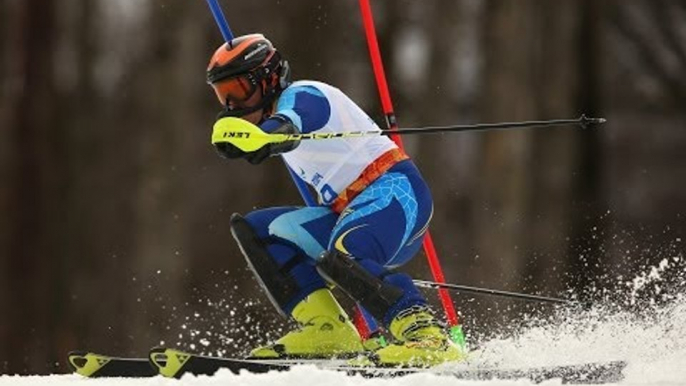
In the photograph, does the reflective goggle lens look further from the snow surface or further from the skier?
the snow surface

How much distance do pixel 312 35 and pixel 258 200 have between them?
5.67 feet

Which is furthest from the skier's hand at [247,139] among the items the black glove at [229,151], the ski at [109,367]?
the ski at [109,367]

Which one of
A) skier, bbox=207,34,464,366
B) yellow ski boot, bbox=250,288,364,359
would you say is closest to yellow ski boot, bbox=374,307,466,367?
skier, bbox=207,34,464,366

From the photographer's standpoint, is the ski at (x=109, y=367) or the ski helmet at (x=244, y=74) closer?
the ski at (x=109, y=367)

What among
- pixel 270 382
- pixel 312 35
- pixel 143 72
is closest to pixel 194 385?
pixel 270 382

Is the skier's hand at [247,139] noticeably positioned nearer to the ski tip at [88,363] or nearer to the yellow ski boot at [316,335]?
the yellow ski boot at [316,335]

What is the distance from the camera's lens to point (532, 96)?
16.6 metres

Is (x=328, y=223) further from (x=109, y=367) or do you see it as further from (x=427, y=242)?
(x=109, y=367)

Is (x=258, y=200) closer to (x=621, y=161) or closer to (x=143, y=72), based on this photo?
(x=143, y=72)

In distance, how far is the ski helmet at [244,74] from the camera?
5.93m

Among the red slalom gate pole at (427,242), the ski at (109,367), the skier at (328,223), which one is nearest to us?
the skier at (328,223)

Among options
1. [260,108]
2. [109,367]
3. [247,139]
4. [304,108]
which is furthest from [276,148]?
[109,367]

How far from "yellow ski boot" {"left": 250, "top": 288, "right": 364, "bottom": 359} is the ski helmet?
0.71m

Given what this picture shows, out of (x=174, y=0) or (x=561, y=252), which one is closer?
(x=561, y=252)
